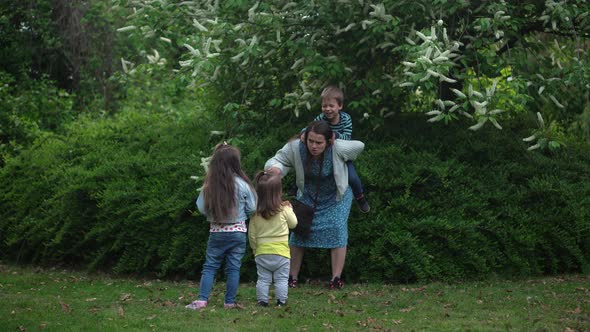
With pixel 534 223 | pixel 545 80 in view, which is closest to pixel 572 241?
pixel 534 223

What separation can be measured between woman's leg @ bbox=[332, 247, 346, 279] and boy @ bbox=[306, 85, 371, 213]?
0.46 meters

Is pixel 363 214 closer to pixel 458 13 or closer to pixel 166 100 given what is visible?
pixel 458 13

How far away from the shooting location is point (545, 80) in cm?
875

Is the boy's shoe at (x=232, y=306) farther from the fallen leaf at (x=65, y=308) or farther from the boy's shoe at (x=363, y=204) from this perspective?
the boy's shoe at (x=363, y=204)

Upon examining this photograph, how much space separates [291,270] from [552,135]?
2.97 m

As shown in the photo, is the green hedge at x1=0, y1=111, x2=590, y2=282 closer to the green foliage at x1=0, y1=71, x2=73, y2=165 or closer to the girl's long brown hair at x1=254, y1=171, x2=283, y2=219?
the girl's long brown hair at x1=254, y1=171, x2=283, y2=219

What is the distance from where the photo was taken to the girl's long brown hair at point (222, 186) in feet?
22.8

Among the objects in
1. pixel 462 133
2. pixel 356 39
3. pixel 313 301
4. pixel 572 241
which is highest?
pixel 356 39

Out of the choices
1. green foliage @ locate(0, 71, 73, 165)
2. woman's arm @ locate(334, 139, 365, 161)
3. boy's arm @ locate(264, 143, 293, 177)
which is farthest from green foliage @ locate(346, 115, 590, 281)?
green foliage @ locate(0, 71, 73, 165)

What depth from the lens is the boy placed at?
312 inches

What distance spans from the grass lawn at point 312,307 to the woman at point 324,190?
38 centimetres

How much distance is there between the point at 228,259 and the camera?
7.18 m

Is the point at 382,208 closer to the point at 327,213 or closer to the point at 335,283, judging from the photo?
the point at 327,213

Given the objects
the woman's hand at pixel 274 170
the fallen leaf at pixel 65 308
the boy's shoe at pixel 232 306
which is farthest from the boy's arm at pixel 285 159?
the fallen leaf at pixel 65 308
